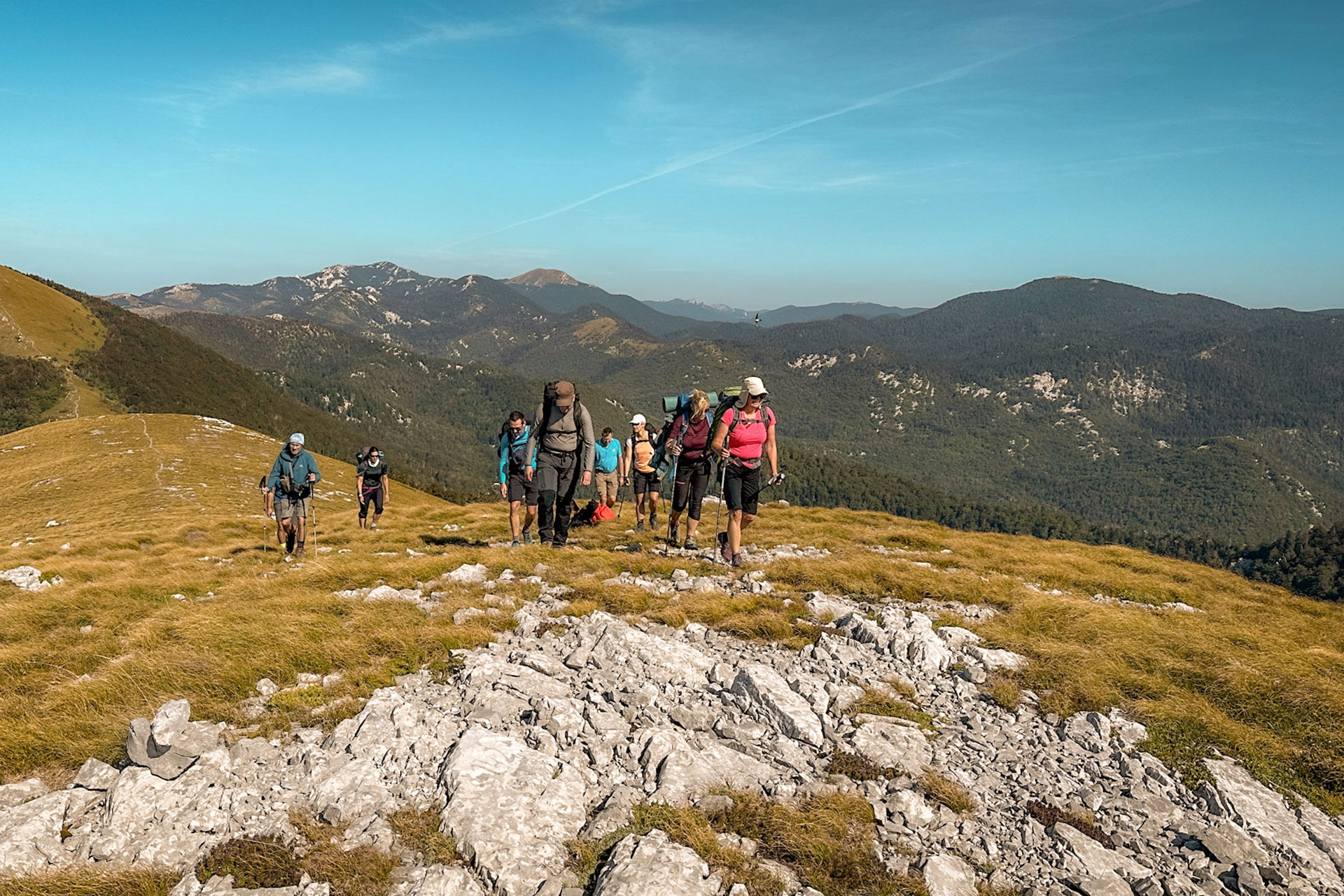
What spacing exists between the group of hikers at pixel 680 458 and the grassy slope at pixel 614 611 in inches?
49.2

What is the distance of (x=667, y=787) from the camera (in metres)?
5.53

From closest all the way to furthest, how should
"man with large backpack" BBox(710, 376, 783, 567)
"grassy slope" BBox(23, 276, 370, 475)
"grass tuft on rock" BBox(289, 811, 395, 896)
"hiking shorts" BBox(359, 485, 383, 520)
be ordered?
1. "grass tuft on rock" BBox(289, 811, 395, 896)
2. "man with large backpack" BBox(710, 376, 783, 567)
3. "hiking shorts" BBox(359, 485, 383, 520)
4. "grassy slope" BBox(23, 276, 370, 475)

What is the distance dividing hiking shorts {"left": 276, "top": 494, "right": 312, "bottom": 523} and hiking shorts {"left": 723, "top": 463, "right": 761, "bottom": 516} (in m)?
10.7

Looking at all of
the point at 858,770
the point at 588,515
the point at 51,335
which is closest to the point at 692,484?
the point at 588,515

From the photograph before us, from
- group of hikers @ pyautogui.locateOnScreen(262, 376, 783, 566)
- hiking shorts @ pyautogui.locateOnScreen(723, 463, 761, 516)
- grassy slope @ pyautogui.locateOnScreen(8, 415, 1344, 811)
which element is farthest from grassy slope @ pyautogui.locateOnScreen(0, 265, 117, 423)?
hiking shorts @ pyautogui.locateOnScreen(723, 463, 761, 516)

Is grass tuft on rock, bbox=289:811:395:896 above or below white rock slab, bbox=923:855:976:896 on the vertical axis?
above

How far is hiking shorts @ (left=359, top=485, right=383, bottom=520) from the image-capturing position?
22156mm

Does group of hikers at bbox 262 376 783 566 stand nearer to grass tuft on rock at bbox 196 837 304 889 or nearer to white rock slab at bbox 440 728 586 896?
white rock slab at bbox 440 728 586 896

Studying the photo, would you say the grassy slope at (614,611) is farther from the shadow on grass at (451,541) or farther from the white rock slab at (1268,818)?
the white rock slab at (1268,818)

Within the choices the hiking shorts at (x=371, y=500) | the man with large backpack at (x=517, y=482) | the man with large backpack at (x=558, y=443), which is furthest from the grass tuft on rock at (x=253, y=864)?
the hiking shorts at (x=371, y=500)

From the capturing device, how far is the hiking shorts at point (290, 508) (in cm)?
1593

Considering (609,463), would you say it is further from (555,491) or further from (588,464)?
(555,491)

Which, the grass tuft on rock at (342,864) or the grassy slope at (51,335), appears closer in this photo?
the grass tuft on rock at (342,864)

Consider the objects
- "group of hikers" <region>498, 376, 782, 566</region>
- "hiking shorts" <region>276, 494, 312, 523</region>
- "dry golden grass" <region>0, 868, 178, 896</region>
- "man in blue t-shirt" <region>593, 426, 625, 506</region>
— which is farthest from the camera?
"man in blue t-shirt" <region>593, 426, 625, 506</region>
